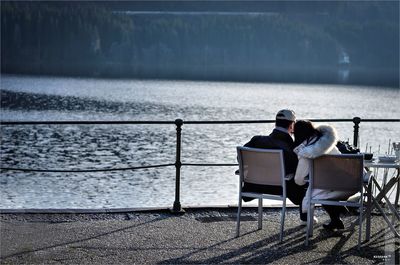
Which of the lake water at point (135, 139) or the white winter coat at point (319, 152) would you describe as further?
the lake water at point (135, 139)

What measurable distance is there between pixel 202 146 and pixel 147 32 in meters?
165

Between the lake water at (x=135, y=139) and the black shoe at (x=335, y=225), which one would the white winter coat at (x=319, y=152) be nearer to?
the black shoe at (x=335, y=225)

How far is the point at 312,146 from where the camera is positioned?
7387mm

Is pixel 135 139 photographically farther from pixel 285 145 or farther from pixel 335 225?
pixel 285 145

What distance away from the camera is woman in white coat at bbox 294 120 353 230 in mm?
7383

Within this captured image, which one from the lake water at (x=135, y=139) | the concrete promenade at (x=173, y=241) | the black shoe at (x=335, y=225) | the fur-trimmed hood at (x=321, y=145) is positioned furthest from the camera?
the lake water at (x=135, y=139)

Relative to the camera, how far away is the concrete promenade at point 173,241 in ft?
22.6

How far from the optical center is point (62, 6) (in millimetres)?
190000

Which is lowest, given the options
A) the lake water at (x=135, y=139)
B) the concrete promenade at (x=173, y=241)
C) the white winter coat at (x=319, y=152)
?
the lake water at (x=135, y=139)

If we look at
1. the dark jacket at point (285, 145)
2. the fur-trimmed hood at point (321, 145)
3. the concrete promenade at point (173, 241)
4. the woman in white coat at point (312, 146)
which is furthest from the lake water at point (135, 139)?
the fur-trimmed hood at point (321, 145)

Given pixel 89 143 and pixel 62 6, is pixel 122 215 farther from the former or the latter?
pixel 62 6

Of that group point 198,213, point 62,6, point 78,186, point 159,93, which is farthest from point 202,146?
point 62,6

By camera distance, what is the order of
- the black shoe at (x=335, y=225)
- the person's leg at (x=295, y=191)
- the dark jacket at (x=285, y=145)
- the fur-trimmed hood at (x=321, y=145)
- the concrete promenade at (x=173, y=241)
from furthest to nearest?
the black shoe at (x=335, y=225), the person's leg at (x=295, y=191), the dark jacket at (x=285, y=145), the fur-trimmed hood at (x=321, y=145), the concrete promenade at (x=173, y=241)

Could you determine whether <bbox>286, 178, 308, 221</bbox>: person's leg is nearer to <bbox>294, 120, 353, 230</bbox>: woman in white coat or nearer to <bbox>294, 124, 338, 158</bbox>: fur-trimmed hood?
<bbox>294, 120, 353, 230</bbox>: woman in white coat
